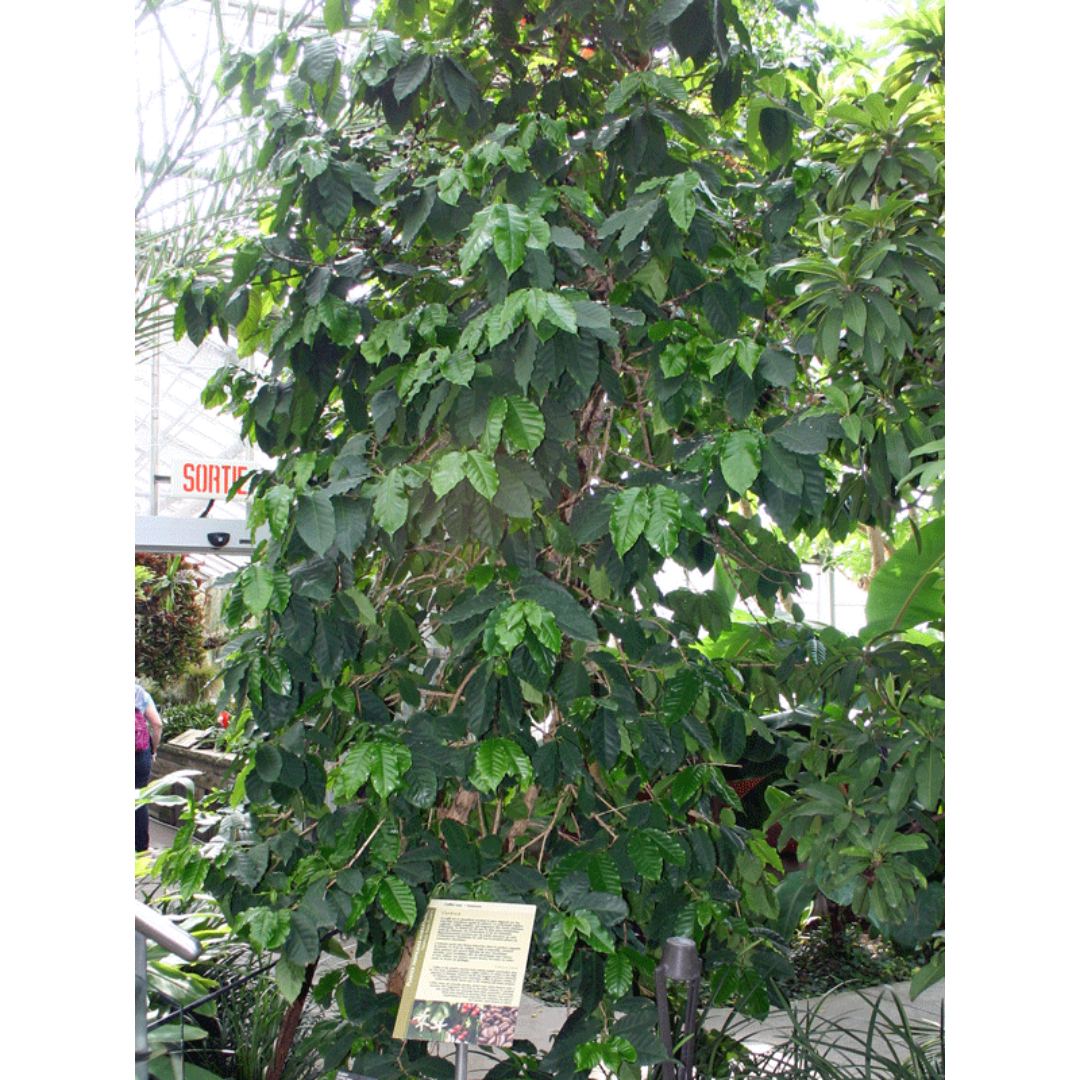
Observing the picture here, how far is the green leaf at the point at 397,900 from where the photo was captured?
147cm

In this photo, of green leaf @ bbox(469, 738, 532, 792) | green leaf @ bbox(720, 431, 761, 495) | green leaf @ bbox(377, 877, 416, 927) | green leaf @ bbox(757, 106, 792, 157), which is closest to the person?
green leaf @ bbox(377, 877, 416, 927)

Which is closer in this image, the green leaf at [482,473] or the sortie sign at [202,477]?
the green leaf at [482,473]

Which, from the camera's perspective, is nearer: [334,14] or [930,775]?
[930,775]

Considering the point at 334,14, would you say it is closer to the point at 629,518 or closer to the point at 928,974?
the point at 629,518

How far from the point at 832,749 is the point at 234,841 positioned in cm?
109

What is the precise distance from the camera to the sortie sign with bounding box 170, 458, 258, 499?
199 inches

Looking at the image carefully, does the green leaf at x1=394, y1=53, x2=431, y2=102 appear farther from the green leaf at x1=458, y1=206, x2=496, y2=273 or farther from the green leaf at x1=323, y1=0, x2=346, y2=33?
the green leaf at x1=458, y1=206, x2=496, y2=273

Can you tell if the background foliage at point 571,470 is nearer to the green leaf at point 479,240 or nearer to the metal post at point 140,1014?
the green leaf at point 479,240

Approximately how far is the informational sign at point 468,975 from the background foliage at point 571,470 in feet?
0.22

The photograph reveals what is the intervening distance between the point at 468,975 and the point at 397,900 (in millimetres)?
172

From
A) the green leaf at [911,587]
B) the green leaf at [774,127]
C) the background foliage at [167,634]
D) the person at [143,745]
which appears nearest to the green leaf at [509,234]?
the green leaf at [774,127]

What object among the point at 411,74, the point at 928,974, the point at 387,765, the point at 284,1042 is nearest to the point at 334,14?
the point at 411,74

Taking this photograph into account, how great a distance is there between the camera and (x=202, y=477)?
521 centimetres
